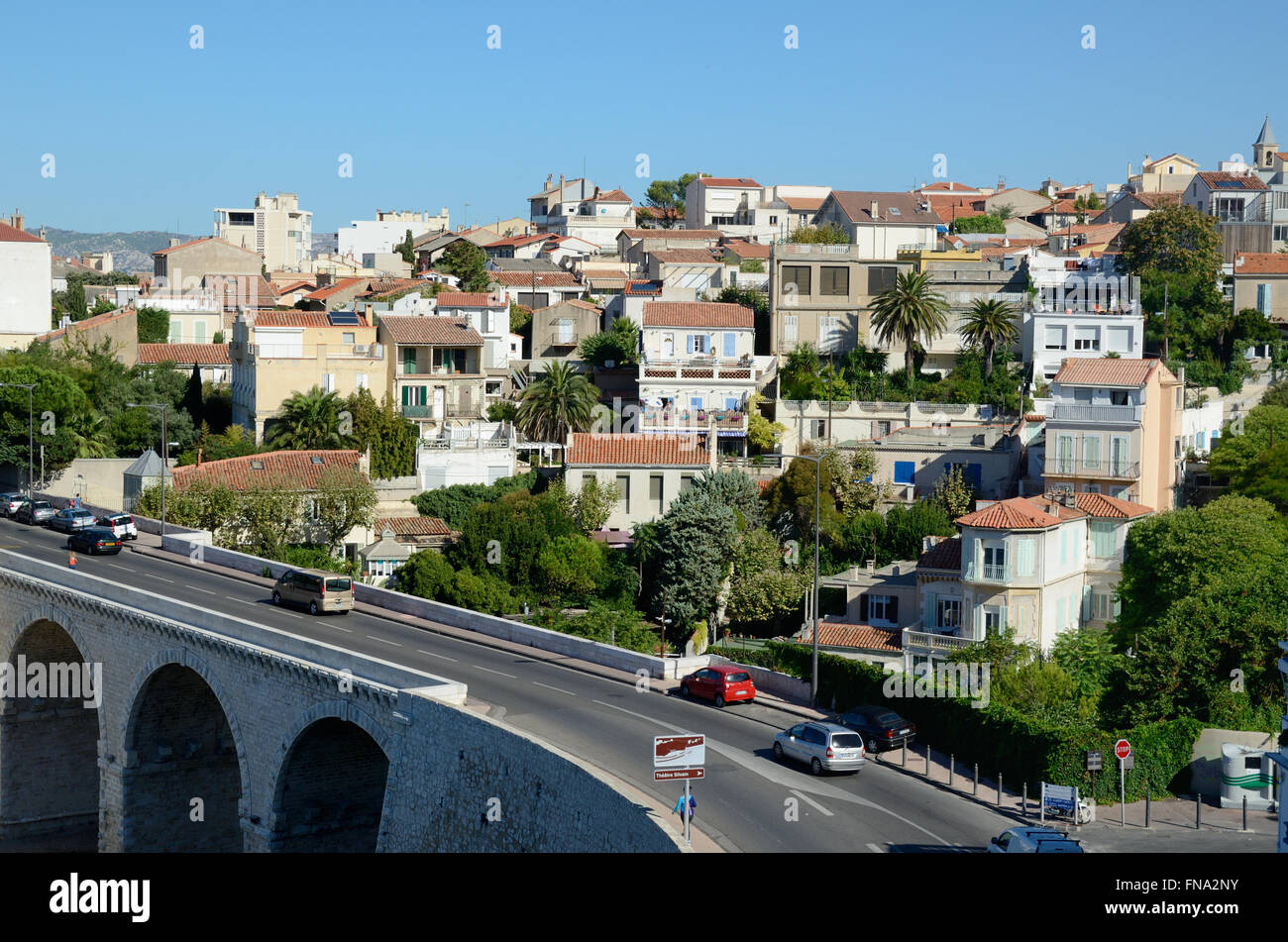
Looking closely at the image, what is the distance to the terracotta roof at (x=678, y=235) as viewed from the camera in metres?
114

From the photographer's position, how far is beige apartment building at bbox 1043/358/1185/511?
193 feet

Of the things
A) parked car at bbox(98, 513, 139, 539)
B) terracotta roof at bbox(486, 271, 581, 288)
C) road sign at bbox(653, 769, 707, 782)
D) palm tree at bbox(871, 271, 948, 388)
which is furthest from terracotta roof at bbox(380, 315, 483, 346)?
road sign at bbox(653, 769, 707, 782)

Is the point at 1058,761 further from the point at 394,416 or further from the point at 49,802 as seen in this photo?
the point at 394,416

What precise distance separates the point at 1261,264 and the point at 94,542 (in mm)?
56381

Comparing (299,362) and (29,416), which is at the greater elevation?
(299,362)

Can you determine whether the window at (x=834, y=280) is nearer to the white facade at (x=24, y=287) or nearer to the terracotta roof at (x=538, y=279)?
the terracotta roof at (x=538, y=279)

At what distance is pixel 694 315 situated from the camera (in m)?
76.5

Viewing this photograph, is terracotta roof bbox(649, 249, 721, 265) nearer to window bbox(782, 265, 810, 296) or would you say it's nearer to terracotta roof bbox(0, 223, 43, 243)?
window bbox(782, 265, 810, 296)

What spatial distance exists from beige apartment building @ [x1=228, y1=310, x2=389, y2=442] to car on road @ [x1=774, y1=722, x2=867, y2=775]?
43.5m

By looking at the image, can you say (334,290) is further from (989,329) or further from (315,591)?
(315,591)

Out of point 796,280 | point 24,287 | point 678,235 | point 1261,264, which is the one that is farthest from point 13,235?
point 1261,264

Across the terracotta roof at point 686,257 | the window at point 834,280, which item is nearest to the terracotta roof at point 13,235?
the terracotta roof at point 686,257

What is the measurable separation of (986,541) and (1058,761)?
1699 cm

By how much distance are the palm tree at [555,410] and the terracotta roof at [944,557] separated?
2254 cm
